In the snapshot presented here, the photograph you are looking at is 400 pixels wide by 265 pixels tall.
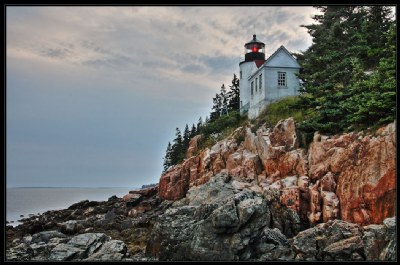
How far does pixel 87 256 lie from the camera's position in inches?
523

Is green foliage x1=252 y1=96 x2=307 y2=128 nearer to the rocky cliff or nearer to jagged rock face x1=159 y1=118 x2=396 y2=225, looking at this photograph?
jagged rock face x1=159 y1=118 x2=396 y2=225

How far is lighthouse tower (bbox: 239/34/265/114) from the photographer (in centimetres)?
2983

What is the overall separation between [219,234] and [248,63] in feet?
66.7

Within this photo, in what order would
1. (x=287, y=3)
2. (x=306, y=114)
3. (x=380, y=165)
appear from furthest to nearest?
(x=306, y=114) < (x=380, y=165) < (x=287, y=3)

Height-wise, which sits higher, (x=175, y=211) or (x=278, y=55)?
(x=278, y=55)

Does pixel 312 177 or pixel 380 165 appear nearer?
pixel 380 165

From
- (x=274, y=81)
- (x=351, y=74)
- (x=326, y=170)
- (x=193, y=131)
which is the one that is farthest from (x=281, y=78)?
(x=193, y=131)

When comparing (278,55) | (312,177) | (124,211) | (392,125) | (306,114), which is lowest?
(124,211)

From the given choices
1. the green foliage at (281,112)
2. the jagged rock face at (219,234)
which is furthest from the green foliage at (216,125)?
the jagged rock face at (219,234)

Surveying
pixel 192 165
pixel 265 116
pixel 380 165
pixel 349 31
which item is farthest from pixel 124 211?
pixel 349 31

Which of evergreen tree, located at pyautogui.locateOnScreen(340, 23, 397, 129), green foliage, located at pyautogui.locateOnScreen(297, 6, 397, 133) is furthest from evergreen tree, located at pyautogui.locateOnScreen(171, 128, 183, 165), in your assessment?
evergreen tree, located at pyautogui.locateOnScreen(340, 23, 397, 129)

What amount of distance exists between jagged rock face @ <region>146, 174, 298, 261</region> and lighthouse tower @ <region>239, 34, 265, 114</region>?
1669 centimetres

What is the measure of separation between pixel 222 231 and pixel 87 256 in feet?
16.6

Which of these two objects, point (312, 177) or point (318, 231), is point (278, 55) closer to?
point (312, 177)
